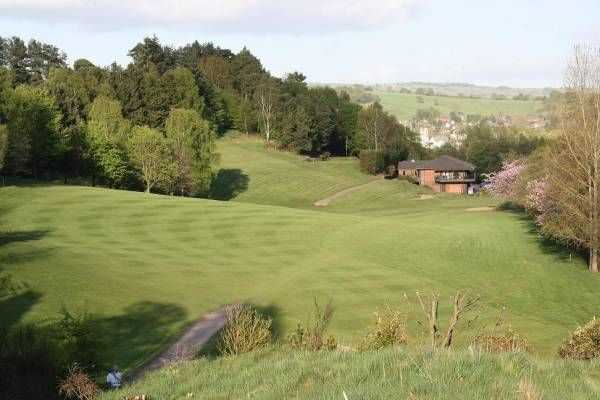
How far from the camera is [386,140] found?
463 feet

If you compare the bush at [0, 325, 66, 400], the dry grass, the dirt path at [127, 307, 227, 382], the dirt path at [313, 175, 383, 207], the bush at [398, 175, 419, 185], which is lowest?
the dirt path at [313, 175, 383, 207]

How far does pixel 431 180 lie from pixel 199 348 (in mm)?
98623

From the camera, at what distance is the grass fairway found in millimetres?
27422

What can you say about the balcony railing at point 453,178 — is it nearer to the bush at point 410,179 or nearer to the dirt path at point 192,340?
the bush at point 410,179

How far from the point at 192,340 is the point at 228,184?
82.3m

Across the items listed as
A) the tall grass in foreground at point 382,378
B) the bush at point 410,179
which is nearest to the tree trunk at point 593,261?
the tall grass in foreground at point 382,378

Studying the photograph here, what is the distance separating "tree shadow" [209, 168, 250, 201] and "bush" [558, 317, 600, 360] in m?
80.9

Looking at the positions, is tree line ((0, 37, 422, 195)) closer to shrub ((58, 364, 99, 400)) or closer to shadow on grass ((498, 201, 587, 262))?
shadow on grass ((498, 201, 587, 262))

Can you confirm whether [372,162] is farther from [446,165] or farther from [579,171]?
[579,171]

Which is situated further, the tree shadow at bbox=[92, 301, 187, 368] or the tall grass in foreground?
the tree shadow at bbox=[92, 301, 187, 368]

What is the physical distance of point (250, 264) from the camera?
42.0 m

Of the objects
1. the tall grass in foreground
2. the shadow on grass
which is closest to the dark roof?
the shadow on grass

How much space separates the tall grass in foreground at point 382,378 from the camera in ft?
27.3

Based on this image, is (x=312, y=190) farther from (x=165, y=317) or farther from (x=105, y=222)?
(x=165, y=317)
